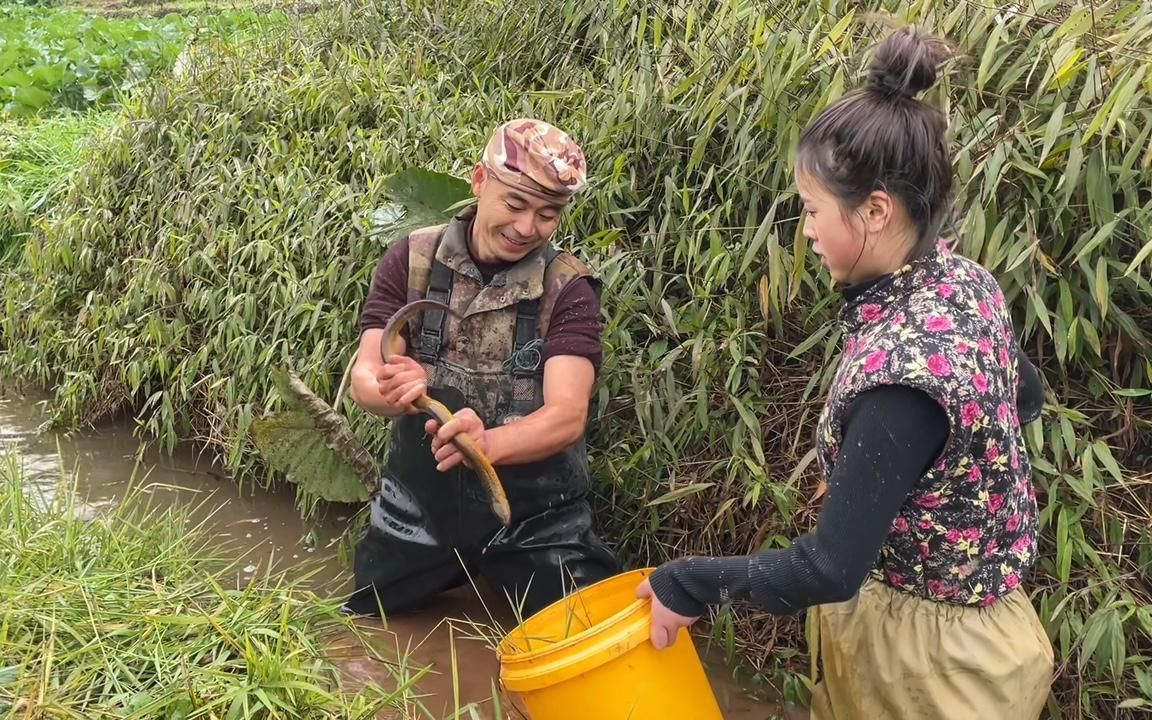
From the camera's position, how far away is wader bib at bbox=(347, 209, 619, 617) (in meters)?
2.92

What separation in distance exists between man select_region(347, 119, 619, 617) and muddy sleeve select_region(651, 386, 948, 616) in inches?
46.9

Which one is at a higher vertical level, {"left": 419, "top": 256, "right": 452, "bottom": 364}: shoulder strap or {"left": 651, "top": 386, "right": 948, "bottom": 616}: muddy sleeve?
{"left": 651, "top": 386, "right": 948, "bottom": 616}: muddy sleeve

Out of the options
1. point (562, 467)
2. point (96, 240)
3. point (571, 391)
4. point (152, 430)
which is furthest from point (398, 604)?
point (96, 240)

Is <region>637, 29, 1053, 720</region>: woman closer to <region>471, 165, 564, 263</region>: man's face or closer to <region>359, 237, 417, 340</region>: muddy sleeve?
<region>471, 165, 564, 263</region>: man's face

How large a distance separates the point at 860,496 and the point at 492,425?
1.55m

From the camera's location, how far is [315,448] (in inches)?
143

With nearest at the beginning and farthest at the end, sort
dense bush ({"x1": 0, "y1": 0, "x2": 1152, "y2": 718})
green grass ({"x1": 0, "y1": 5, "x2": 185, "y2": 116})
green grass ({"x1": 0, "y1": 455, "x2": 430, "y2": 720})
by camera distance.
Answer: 1. green grass ({"x1": 0, "y1": 455, "x2": 430, "y2": 720})
2. dense bush ({"x1": 0, "y1": 0, "x2": 1152, "y2": 718})
3. green grass ({"x1": 0, "y1": 5, "x2": 185, "y2": 116})

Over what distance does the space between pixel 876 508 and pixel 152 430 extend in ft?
13.1

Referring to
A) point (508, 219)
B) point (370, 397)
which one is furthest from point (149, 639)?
point (508, 219)

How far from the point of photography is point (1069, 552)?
2432 millimetres

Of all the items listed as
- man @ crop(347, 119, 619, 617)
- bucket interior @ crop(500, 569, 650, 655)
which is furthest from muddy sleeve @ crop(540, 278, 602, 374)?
bucket interior @ crop(500, 569, 650, 655)

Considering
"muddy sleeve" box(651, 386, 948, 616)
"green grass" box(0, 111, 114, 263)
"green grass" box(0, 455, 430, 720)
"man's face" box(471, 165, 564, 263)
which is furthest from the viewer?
"green grass" box(0, 111, 114, 263)

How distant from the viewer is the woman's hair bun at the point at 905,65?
1582 mm

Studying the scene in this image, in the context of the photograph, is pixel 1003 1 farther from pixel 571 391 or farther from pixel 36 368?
pixel 36 368
